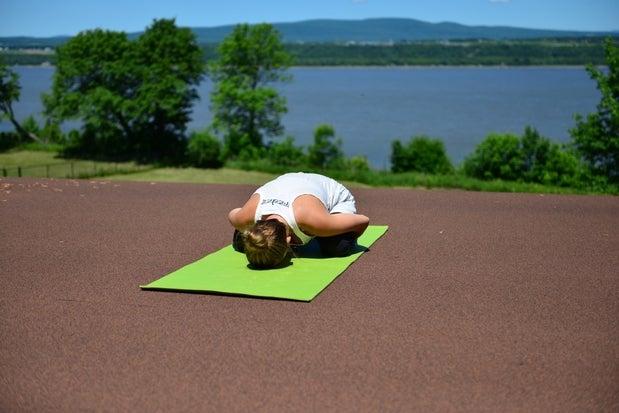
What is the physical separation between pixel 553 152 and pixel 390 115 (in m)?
45.9

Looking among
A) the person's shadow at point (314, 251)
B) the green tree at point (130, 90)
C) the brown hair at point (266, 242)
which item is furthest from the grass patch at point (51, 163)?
the brown hair at point (266, 242)

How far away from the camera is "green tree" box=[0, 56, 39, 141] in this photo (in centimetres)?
4515

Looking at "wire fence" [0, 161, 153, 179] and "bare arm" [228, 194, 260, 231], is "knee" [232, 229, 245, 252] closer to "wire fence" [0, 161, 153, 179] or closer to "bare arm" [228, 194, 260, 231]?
"bare arm" [228, 194, 260, 231]

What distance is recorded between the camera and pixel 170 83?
132 ft

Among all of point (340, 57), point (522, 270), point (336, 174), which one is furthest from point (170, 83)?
point (340, 57)

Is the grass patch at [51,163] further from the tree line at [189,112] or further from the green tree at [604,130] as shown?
the green tree at [604,130]

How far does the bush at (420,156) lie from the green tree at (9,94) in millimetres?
23682

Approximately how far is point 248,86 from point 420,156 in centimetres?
1230

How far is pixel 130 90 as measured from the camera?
42.0m

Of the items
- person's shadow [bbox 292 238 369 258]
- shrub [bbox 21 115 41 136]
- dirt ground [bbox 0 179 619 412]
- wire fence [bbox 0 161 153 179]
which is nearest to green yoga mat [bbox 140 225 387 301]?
person's shadow [bbox 292 238 369 258]

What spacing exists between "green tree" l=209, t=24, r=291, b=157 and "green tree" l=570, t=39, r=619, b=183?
2575 centimetres

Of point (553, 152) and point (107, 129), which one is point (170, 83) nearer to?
point (107, 129)

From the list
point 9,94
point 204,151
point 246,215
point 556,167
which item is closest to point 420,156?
point 556,167

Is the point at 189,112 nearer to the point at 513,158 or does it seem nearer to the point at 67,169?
the point at 67,169
